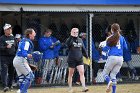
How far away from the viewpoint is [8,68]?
45.5ft

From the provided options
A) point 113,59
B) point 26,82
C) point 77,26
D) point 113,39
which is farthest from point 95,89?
point 26,82

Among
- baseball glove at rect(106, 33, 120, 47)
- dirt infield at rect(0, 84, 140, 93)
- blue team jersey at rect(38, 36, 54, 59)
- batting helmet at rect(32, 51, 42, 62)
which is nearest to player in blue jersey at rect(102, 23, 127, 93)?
baseball glove at rect(106, 33, 120, 47)

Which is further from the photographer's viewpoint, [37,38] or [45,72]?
[37,38]

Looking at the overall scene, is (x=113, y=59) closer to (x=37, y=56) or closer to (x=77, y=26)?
(x=37, y=56)

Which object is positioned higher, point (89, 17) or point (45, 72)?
point (89, 17)

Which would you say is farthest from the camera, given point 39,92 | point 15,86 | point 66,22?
point 66,22

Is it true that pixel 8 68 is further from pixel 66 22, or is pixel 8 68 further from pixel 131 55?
pixel 131 55

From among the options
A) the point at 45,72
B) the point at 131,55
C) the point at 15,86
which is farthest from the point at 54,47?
the point at 131,55

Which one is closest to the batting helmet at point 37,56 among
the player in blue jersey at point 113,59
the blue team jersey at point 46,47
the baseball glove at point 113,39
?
the blue team jersey at point 46,47

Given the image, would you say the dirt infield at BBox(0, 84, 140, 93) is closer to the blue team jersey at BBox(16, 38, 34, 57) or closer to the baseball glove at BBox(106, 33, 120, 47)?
the baseball glove at BBox(106, 33, 120, 47)

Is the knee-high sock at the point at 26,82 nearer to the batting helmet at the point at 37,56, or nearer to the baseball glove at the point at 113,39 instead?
the baseball glove at the point at 113,39

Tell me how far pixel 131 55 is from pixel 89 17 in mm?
2723

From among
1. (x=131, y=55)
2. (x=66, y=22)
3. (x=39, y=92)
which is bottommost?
(x=39, y=92)

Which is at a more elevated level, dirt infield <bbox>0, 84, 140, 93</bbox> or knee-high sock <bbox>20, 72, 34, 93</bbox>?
knee-high sock <bbox>20, 72, 34, 93</bbox>
